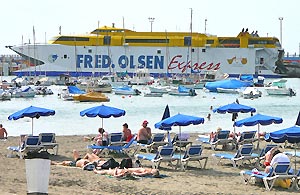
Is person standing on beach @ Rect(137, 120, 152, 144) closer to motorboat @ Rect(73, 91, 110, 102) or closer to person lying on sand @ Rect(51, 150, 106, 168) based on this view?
person lying on sand @ Rect(51, 150, 106, 168)

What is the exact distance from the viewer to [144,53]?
364ft

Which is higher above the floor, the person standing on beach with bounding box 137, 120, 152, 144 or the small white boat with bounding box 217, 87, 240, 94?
the person standing on beach with bounding box 137, 120, 152, 144

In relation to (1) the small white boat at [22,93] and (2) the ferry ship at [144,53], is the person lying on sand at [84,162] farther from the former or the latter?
(2) the ferry ship at [144,53]

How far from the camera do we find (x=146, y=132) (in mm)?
20203

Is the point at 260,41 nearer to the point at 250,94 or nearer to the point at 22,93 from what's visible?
the point at 250,94

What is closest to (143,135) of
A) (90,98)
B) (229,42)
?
(90,98)

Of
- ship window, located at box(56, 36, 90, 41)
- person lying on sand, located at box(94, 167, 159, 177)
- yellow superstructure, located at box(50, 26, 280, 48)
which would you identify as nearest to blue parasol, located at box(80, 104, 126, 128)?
person lying on sand, located at box(94, 167, 159, 177)

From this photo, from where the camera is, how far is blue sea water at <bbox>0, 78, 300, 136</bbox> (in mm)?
33562

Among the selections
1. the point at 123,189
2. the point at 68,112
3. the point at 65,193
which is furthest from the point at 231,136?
the point at 68,112

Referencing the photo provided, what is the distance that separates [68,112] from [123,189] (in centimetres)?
3502

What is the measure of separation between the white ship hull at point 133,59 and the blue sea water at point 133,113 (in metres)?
36.0

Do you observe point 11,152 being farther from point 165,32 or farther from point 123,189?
point 165,32

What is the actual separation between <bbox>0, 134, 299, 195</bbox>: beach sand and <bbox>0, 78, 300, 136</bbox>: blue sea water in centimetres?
1408

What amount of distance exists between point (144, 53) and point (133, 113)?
208 ft
